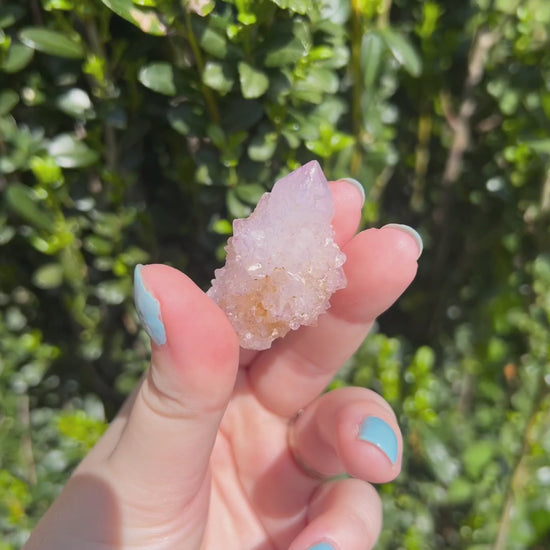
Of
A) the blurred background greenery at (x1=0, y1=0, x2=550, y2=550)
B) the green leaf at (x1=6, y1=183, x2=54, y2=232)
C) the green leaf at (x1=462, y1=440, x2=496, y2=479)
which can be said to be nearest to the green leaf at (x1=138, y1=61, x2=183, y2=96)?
the blurred background greenery at (x1=0, y1=0, x2=550, y2=550)

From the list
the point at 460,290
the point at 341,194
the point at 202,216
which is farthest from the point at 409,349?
the point at 341,194

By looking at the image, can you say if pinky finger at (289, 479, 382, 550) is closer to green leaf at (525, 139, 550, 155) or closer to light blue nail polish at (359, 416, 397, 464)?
light blue nail polish at (359, 416, 397, 464)

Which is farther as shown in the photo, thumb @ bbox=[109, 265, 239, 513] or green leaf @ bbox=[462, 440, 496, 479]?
green leaf @ bbox=[462, 440, 496, 479]

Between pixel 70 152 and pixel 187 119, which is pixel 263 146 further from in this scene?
pixel 70 152

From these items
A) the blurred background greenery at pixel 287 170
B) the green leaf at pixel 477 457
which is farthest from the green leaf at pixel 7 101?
the green leaf at pixel 477 457

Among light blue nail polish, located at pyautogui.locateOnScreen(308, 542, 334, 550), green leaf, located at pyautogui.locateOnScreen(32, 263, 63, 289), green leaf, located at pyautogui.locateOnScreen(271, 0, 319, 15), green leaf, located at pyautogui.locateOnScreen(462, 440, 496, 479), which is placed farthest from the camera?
green leaf, located at pyautogui.locateOnScreen(462, 440, 496, 479)

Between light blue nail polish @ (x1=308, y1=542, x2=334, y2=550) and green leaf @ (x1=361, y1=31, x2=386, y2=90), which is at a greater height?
green leaf @ (x1=361, y1=31, x2=386, y2=90)

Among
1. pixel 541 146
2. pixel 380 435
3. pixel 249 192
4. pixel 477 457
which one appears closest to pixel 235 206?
pixel 249 192

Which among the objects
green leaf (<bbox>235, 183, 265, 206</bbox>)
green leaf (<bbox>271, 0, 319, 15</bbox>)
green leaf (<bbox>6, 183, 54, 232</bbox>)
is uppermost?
green leaf (<bbox>271, 0, 319, 15</bbox>)
